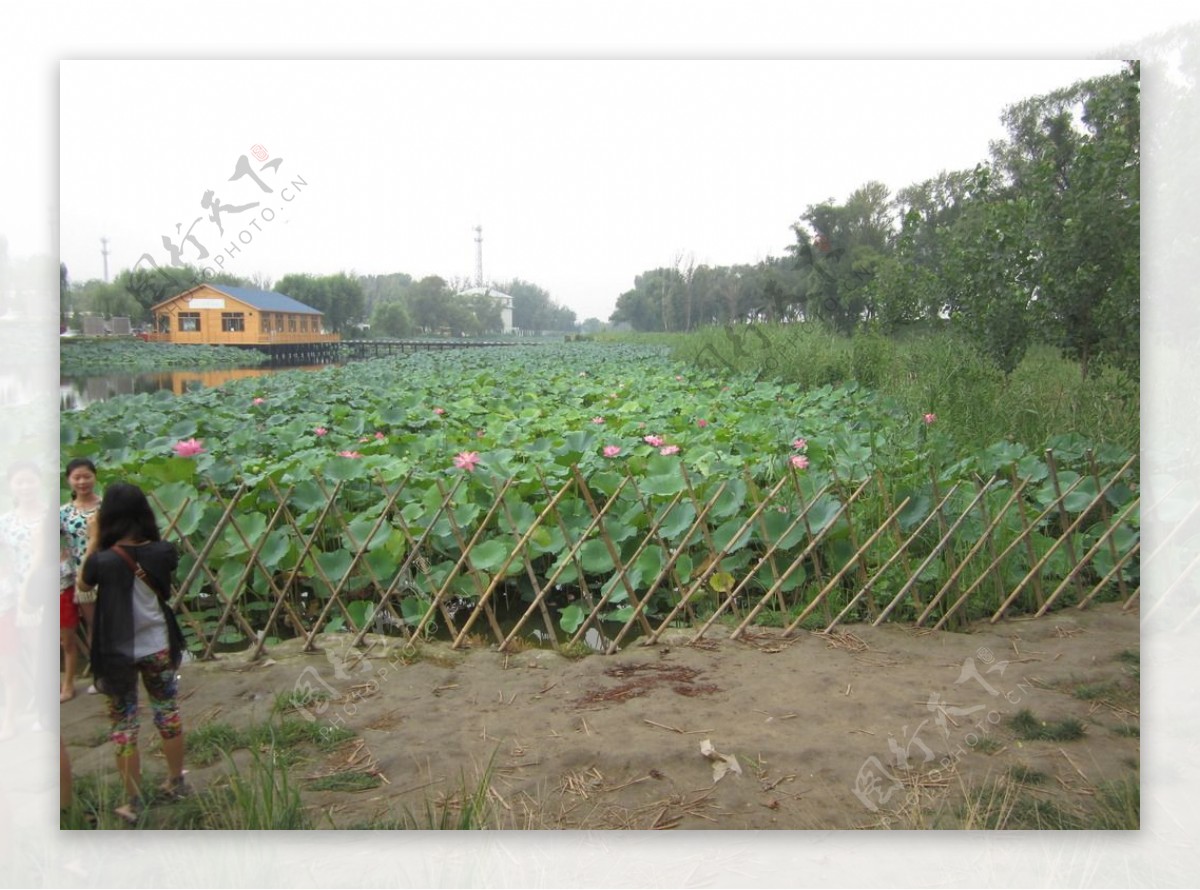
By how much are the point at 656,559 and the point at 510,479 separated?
0.54m

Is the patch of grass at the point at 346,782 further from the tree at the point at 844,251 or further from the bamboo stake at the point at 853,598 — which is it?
the tree at the point at 844,251

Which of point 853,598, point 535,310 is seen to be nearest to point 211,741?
point 535,310

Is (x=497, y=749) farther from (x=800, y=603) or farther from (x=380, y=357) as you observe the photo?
(x=380, y=357)

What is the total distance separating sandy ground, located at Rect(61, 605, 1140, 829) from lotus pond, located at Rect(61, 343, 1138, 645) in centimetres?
22

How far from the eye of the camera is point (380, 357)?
3.12m

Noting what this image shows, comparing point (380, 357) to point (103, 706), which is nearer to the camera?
point (103, 706)

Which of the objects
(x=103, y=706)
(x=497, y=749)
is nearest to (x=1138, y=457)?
(x=497, y=749)

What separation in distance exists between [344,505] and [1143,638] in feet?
8.20

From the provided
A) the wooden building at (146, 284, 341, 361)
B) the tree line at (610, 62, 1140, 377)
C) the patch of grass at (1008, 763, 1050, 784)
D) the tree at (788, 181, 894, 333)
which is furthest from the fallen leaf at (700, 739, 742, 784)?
the wooden building at (146, 284, 341, 361)

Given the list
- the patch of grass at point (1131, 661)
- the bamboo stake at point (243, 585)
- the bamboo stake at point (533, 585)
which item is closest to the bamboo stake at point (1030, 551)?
the patch of grass at point (1131, 661)

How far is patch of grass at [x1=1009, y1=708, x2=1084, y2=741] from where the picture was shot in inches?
88.4

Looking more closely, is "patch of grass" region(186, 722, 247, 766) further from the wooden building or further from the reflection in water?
the wooden building

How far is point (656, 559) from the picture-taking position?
274cm

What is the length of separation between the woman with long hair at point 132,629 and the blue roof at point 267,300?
2.32 feet
